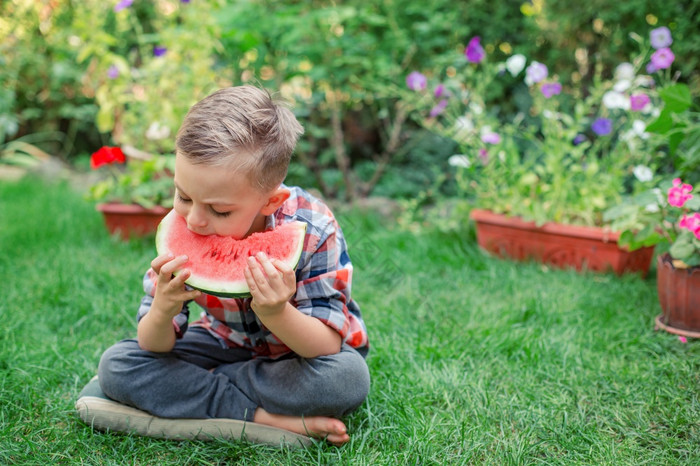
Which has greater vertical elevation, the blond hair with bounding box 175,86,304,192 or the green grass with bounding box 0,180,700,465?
the blond hair with bounding box 175,86,304,192

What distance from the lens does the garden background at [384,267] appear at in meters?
1.89

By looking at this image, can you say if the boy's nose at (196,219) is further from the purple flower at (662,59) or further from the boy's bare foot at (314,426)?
the purple flower at (662,59)

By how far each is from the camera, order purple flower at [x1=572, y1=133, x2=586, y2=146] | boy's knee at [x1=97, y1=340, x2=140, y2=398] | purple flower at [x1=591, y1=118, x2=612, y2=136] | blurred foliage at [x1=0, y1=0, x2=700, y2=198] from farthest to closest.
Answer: blurred foliage at [x1=0, y1=0, x2=700, y2=198] → purple flower at [x1=572, y1=133, x2=586, y2=146] → purple flower at [x1=591, y1=118, x2=612, y2=136] → boy's knee at [x1=97, y1=340, x2=140, y2=398]

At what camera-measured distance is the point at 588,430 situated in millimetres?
1917

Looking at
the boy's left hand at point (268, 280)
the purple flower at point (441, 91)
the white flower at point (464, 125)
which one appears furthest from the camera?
the purple flower at point (441, 91)

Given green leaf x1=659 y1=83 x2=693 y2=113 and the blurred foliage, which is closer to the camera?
green leaf x1=659 y1=83 x2=693 y2=113

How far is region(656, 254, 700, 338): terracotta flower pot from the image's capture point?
8.38ft

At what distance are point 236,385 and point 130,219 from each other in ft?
7.61

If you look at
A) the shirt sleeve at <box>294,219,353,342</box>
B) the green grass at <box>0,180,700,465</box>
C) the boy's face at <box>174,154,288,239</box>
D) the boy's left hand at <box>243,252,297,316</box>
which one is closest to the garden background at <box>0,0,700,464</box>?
the green grass at <box>0,180,700,465</box>

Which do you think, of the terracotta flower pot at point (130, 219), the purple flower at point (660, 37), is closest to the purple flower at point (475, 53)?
the purple flower at point (660, 37)

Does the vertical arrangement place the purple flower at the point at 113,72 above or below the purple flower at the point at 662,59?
below

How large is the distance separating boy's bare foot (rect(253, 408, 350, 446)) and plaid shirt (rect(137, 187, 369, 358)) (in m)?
0.22

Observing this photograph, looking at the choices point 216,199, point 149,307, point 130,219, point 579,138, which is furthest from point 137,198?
point 579,138

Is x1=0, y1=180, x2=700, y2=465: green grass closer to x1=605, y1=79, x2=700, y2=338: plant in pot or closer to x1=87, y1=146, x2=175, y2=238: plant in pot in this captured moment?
x1=605, y1=79, x2=700, y2=338: plant in pot
